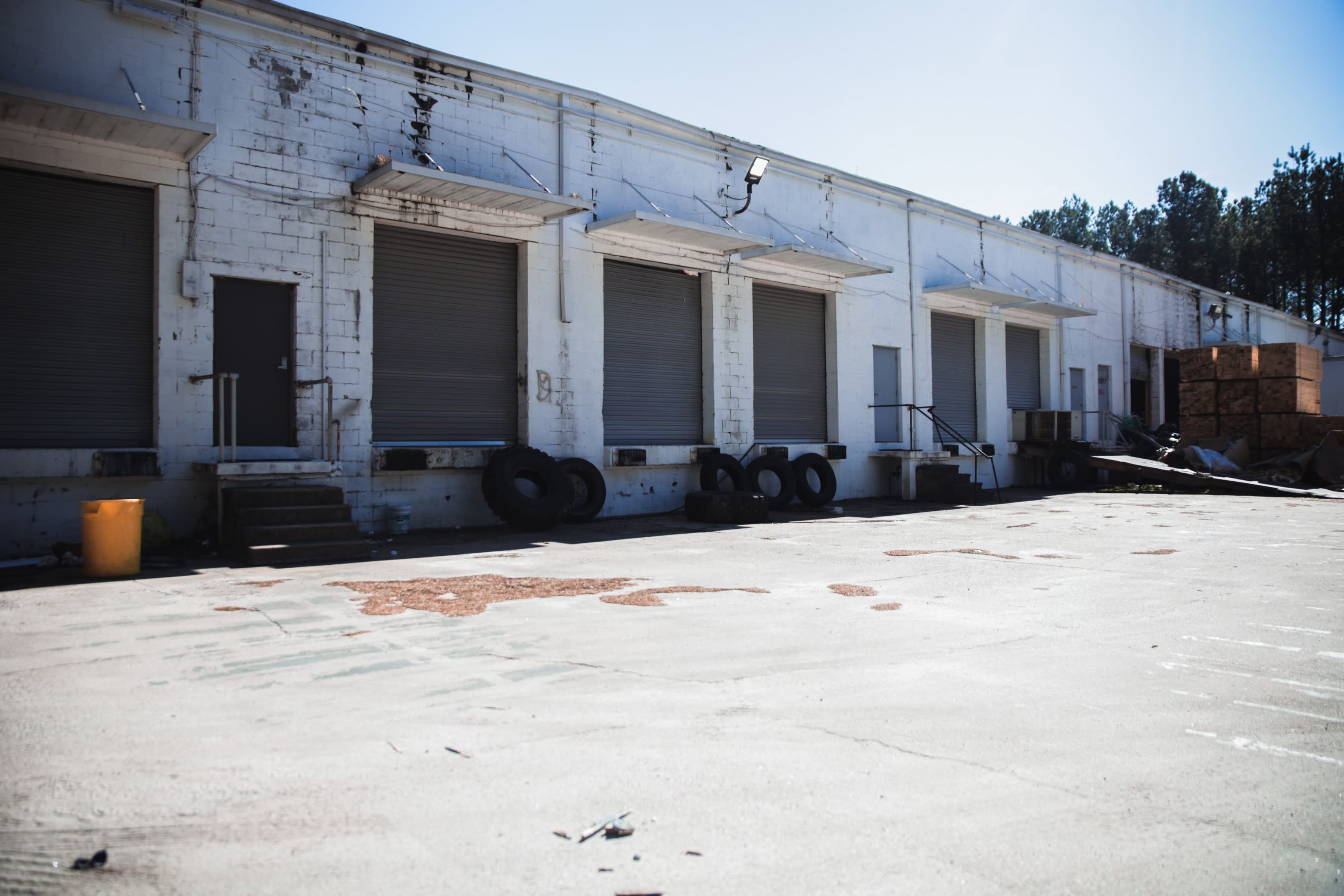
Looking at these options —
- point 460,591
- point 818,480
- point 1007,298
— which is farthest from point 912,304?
point 460,591

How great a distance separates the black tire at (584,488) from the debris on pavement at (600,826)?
9396 millimetres

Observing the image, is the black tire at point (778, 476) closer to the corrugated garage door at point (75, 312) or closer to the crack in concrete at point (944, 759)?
the corrugated garage door at point (75, 312)

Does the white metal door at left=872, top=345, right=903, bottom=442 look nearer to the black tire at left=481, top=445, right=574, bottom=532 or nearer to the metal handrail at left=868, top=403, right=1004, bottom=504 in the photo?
the metal handrail at left=868, top=403, right=1004, bottom=504

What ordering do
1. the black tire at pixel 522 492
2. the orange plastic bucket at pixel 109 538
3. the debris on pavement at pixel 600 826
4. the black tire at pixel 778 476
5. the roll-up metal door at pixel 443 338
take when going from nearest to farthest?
the debris on pavement at pixel 600 826 < the orange plastic bucket at pixel 109 538 < the black tire at pixel 522 492 < the roll-up metal door at pixel 443 338 < the black tire at pixel 778 476

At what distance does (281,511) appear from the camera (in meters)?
8.88

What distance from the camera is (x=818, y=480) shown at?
1628cm

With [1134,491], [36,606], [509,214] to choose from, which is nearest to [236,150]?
[509,214]

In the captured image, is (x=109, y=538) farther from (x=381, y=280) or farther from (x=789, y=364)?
(x=789, y=364)

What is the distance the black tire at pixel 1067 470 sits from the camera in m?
20.7

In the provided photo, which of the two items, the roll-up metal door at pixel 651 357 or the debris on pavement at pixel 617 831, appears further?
the roll-up metal door at pixel 651 357

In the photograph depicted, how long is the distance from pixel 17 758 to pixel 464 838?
173 centimetres

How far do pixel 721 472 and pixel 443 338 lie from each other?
4.99 metres

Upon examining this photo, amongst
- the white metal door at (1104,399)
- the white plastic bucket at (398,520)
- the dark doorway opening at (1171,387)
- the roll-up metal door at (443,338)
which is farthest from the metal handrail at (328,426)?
the dark doorway opening at (1171,387)

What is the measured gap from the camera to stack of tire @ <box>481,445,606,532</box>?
11.0 m
